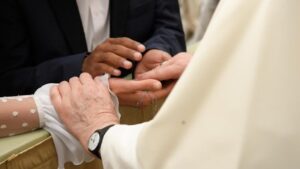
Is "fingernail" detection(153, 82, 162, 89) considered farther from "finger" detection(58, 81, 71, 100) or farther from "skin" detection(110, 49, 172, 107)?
"finger" detection(58, 81, 71, 100)

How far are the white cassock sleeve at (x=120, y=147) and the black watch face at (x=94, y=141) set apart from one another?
19 millimetres

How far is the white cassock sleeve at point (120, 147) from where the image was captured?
1.96 ft

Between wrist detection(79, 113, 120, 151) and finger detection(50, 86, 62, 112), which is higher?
finger detection(50, 86, 62, 112)

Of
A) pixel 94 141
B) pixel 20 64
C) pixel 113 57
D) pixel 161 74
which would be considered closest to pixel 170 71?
Answer: pixel 161 74

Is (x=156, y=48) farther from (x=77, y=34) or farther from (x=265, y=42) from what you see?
(x=265, y=42)

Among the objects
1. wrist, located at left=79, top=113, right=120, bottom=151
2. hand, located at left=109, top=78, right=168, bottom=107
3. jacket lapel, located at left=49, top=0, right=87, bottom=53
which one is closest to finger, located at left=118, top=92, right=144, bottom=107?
hand, located at left=109, top=78, right=168, bottom=107

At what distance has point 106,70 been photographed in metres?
0.83

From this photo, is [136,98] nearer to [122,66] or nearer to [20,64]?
[122,66]

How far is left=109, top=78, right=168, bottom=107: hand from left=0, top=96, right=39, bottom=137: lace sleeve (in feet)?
→ 0.53

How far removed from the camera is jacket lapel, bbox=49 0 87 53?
93cm

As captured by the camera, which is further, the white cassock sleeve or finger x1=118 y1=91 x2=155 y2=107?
finger x1=118 y1=91 x2=155 y2=107

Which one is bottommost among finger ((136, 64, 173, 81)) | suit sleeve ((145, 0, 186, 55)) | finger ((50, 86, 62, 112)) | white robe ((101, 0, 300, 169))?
suit sleeve ((145, 0, 186, 55))

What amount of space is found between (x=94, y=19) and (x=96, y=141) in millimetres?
412

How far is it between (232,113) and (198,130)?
0.05 meters
